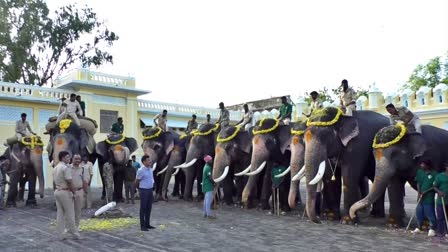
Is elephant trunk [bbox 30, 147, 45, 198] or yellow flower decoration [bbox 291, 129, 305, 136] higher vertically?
yellow flower decoration [bbox 291, 129, 305, 136]

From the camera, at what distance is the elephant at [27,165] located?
14204mm

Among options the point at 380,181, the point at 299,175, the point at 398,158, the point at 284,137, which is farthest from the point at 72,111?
the point at 398,158

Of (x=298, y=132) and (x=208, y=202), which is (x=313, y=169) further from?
(x=208, y=202)

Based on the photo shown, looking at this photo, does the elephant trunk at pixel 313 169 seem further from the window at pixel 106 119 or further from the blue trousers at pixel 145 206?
the window at pixel 106 119

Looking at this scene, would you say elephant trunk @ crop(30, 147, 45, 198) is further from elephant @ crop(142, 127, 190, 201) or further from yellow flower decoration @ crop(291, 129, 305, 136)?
yellow flower decoration @ crop(291, 129, 305, 136)

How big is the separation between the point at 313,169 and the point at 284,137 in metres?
2.79

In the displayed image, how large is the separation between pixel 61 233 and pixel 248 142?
7069 millimetres

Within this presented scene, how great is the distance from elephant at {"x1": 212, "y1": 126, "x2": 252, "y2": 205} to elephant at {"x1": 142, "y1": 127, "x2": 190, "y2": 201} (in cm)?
263

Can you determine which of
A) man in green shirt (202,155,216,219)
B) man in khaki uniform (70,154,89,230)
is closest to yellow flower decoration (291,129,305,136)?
man in green shirt (202,155,216,219)

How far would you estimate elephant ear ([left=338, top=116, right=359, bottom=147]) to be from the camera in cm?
1052

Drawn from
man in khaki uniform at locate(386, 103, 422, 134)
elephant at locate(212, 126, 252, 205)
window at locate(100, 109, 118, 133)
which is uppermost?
window at locate(100, 109, 118, 133)

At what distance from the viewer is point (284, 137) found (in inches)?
514

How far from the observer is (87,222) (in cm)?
1022

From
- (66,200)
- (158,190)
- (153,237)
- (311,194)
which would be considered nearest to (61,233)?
(66,200)
